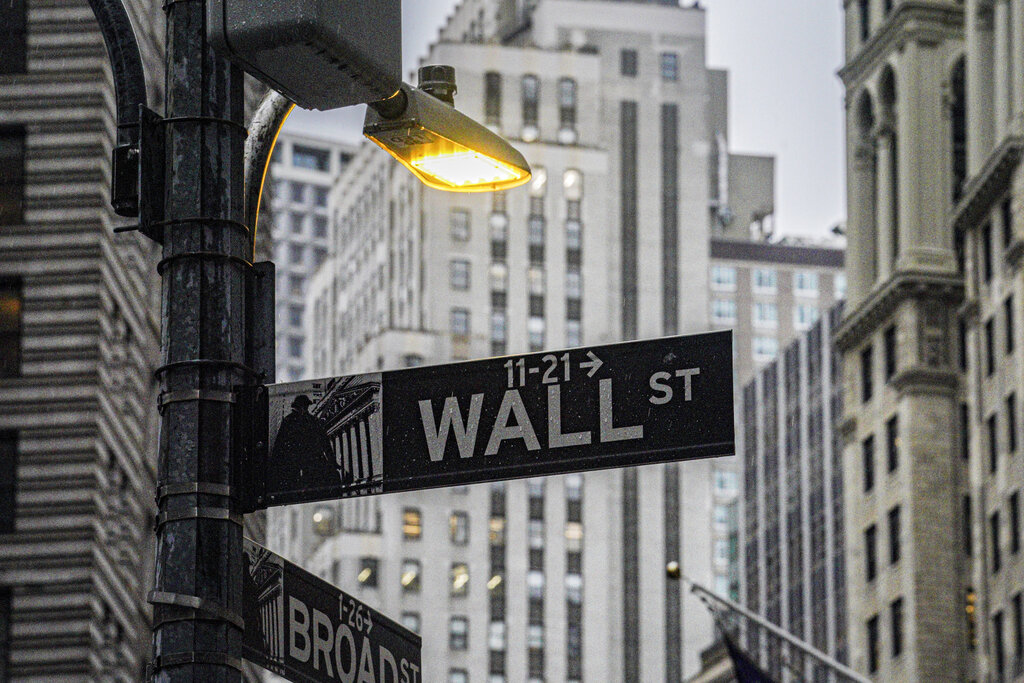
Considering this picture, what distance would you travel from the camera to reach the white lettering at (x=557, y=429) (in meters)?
7.55

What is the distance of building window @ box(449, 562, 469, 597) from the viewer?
140250 mm

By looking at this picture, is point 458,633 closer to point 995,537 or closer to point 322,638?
point 995,537

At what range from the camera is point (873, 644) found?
90000 millimetres

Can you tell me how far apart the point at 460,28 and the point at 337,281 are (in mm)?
23065

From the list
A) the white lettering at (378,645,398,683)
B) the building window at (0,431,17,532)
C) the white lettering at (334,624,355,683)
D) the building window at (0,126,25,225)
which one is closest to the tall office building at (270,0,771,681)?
the building window at (0,126,25,225)

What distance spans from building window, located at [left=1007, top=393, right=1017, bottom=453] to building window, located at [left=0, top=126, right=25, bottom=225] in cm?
4179

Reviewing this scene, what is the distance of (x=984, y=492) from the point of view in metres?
78.6

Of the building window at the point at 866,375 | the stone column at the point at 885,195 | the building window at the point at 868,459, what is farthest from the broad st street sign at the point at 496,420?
the stone column at the point at 885,195

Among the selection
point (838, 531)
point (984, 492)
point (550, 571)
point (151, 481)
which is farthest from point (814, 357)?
point (151, 481)

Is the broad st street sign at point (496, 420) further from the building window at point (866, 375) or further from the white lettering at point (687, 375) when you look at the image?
the building window at point (866, 375)

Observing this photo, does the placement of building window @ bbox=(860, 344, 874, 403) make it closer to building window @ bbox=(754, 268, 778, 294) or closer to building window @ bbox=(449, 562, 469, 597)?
building window @ bbox=(449, 562, 469, 597)

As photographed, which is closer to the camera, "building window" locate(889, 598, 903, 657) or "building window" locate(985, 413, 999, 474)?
"building window" locate(985, 413, 999, 474)

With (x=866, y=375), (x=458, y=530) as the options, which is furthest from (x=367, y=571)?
(x=866, y=375)

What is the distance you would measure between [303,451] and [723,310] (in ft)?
625
